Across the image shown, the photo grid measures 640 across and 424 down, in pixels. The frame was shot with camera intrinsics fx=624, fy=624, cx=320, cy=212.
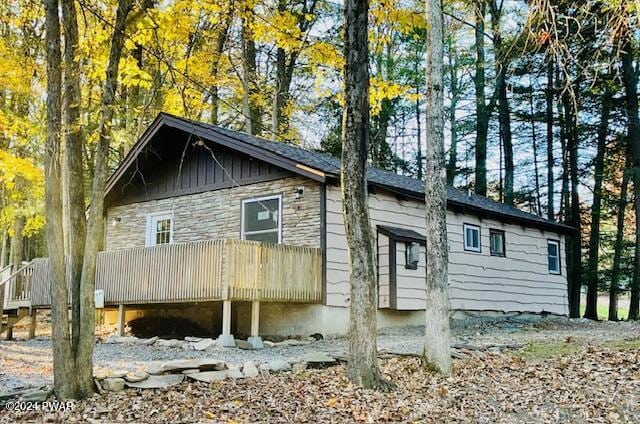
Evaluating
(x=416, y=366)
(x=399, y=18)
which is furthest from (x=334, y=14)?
(x=416, y=366)

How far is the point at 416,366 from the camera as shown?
27.2 feet

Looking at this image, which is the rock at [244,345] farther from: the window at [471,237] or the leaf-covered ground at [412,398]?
the window at [471,237]

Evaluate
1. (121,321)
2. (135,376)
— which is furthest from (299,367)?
(121,321)

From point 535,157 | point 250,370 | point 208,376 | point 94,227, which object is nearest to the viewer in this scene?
point 94,227

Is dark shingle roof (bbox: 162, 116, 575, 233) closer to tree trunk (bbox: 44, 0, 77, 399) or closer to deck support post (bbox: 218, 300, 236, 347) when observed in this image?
deck support post (bbox: 218, 300, 236, 347)

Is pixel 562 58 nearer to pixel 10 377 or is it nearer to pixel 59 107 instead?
pixel 59 107

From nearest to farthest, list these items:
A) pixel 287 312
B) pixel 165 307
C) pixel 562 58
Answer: pixel 562 58
pixel 287 312
pixel 165 307

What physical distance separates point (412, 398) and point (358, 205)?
223 centimetres

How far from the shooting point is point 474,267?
16016 mm

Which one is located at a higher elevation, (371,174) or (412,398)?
(371,174)

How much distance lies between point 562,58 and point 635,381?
4027mm

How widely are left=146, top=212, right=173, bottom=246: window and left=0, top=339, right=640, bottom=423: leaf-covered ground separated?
28.2ft

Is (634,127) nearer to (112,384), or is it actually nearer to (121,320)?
(121,320)

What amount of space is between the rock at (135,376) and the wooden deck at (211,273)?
3.80 m
